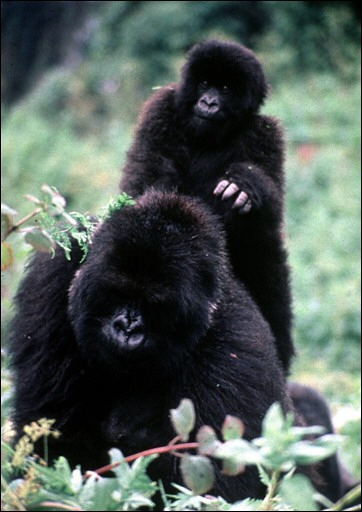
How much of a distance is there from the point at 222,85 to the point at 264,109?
8.80 m

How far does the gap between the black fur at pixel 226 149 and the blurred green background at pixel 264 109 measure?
102 inches

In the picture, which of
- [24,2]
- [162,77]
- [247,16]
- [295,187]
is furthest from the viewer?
[162,77]

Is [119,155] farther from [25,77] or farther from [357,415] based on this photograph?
[357,415]

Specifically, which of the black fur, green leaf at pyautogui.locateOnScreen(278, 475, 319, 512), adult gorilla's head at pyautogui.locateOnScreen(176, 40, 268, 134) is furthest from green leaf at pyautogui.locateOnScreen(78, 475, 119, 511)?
adult gorilla's head at pyautogui.locateOnScreen(176, 40, 268, 134)

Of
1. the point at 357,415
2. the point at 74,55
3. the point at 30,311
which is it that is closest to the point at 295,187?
the point at 74,55

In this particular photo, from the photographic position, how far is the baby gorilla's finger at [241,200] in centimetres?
402

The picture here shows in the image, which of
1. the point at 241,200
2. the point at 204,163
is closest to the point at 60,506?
the point at 241,200

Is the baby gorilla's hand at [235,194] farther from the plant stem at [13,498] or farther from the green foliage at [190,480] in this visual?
the plant stem at [13,498]

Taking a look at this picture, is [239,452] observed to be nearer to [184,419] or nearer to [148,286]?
[184,419]

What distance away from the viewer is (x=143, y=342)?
9.93ft

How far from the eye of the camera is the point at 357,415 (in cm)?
206

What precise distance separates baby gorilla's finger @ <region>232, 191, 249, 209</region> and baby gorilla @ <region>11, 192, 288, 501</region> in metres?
0.44

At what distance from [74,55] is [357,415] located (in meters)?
14.0

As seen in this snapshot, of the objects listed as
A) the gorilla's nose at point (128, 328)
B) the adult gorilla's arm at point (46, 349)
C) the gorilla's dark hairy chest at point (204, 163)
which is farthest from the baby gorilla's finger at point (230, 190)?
the gorilla's nose at point (128, 328)
